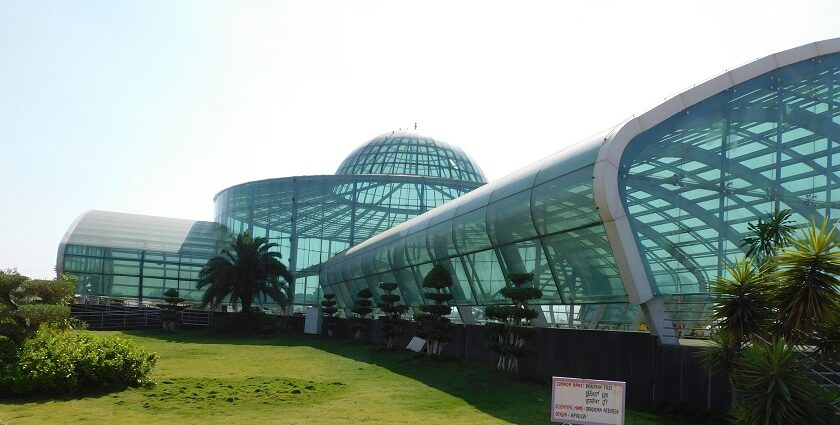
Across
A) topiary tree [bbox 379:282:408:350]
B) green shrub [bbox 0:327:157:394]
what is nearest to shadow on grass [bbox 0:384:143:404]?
green shrub [bbox 0:327:157:394]

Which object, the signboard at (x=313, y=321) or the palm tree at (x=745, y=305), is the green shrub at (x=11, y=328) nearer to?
the palm tree at (x=745, y=305)

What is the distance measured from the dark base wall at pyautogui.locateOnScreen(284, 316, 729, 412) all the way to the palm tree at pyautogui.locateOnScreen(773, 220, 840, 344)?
3.09 meters

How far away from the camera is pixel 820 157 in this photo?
20.2 meters

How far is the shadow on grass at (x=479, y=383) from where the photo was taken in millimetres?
17391

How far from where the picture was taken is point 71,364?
72.5 feet

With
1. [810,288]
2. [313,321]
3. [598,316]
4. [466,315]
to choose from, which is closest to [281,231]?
[313,321]

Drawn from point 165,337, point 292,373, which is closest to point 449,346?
point 292,373

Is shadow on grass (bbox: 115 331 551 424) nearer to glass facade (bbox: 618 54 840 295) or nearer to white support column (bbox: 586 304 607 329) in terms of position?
white support column (bbox: 586 304 607 329)

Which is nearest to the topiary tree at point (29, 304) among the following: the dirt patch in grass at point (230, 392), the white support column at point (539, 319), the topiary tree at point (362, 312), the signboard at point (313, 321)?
the dirt patch in grass at point (230, 392)

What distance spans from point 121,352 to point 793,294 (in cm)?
1901

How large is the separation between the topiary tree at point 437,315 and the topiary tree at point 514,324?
5178 mm

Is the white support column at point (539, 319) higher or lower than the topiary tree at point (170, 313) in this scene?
higher

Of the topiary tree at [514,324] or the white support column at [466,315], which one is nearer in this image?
the topiary tree at [514,324]

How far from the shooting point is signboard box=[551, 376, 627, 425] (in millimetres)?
11750
